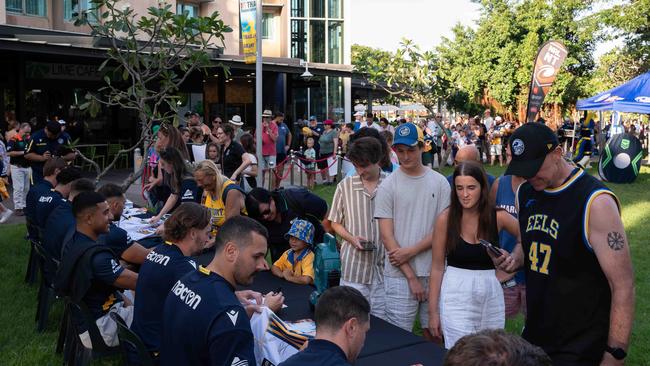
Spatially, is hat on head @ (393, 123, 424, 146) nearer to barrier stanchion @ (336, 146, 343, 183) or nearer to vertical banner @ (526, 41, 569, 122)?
vertical banner @ (526, 41, 569, 122)

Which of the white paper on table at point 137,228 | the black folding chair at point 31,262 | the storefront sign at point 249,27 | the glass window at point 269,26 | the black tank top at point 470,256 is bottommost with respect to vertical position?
the black folding chair at point 31,262

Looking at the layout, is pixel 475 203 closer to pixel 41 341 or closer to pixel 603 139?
pixel 41 341

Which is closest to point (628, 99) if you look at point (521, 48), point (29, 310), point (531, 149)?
point (521, 48)

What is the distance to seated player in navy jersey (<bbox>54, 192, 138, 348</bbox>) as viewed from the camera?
4.27 m

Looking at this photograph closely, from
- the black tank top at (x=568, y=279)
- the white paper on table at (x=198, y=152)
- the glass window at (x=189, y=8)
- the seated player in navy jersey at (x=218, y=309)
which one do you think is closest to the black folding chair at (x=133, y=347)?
the seated player in navy jersey at (x=218, y=309)

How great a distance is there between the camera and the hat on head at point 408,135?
406cm

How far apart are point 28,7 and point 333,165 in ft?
35.8

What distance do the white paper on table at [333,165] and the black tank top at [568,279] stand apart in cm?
1352

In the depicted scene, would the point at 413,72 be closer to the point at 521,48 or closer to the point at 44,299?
the point at 44,299

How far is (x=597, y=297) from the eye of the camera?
2.66m

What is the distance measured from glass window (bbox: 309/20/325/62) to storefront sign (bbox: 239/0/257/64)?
18647 millimetres

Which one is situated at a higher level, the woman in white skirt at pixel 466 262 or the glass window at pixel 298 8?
the glass window at pixel 298 8

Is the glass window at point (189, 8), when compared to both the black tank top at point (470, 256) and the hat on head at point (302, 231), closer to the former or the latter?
the hat on head at point (302, 231)

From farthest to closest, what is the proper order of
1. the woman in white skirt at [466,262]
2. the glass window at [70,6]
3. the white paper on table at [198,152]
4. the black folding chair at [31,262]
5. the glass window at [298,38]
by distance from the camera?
the glass window at [298,38] → the glass window at [70,6] → the white paper on table at [198,152] → the black folding chair at [31,262] → the woman in white skirt at [466,262]
